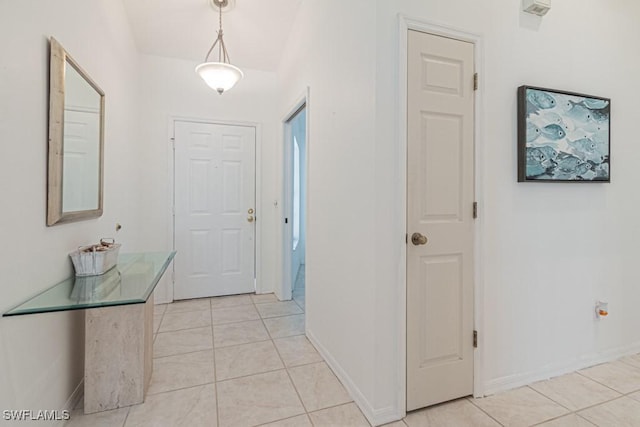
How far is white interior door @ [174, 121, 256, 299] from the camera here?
348cm

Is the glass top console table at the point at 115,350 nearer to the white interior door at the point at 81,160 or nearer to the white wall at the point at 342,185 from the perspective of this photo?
the white interior door at the point at 81,160

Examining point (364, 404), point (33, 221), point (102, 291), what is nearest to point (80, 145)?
point (33, 221)

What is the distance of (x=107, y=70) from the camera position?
7.57 ft

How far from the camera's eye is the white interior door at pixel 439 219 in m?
A: 1.62

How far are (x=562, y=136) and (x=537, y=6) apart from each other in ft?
2.65

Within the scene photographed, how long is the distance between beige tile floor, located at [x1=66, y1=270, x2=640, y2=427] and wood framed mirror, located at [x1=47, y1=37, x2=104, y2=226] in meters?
1.13

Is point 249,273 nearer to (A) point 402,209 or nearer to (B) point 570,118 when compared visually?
(A) point 402,209

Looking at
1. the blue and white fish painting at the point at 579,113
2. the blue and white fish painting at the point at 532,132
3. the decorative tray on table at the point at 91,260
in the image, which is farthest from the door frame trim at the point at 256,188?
the blue and white fish painting at the point at 579,113

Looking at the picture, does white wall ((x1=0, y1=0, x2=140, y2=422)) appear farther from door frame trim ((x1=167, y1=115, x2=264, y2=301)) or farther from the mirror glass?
door frame trim ((x1=167, y1=115, x2=264, y2=301))

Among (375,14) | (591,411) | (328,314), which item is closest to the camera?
(375,14)

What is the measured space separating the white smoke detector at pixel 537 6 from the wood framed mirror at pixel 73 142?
261cm

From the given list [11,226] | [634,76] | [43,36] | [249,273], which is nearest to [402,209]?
[11,226]

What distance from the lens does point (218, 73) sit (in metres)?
2.48

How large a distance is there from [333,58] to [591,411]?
8.41 ft
